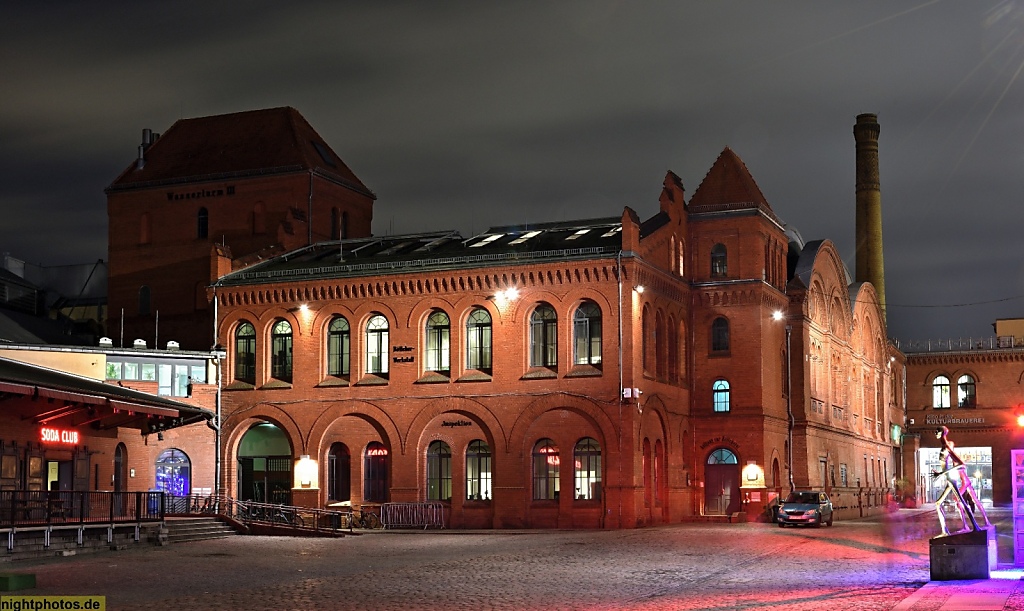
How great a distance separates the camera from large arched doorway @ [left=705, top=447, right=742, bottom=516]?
54375mm

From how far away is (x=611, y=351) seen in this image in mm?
47250

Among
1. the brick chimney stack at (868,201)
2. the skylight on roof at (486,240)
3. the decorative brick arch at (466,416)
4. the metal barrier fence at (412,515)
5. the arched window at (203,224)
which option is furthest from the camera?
the brick chimney stack at (868,201)

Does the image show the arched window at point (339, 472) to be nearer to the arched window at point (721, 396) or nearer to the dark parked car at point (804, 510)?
the arched window at point (721, 396)

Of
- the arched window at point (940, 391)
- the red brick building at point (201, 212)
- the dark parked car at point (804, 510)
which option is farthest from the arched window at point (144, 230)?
the arched window at point (940, 391)

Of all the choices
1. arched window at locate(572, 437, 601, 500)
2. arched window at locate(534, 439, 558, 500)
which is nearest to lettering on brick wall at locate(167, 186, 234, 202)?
arched window at locate(534, 439, 558, 500)

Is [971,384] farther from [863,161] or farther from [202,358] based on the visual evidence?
[202,358]

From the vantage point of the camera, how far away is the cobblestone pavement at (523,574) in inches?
814

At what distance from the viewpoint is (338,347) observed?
2053 inches

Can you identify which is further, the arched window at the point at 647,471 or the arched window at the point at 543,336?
the arched window at the point at 647,471

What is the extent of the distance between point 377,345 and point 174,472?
9329 millimetres

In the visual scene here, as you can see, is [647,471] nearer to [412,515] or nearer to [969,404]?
[412,515]

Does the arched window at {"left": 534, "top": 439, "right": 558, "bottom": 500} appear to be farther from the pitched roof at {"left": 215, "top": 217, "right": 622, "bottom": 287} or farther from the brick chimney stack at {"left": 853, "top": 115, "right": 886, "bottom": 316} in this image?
the brick chimney stack at {"left": 853, "top": 115, "right": 886, "bottom": 316}

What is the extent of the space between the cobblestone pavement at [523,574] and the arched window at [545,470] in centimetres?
752

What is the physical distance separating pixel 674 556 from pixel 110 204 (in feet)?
139
